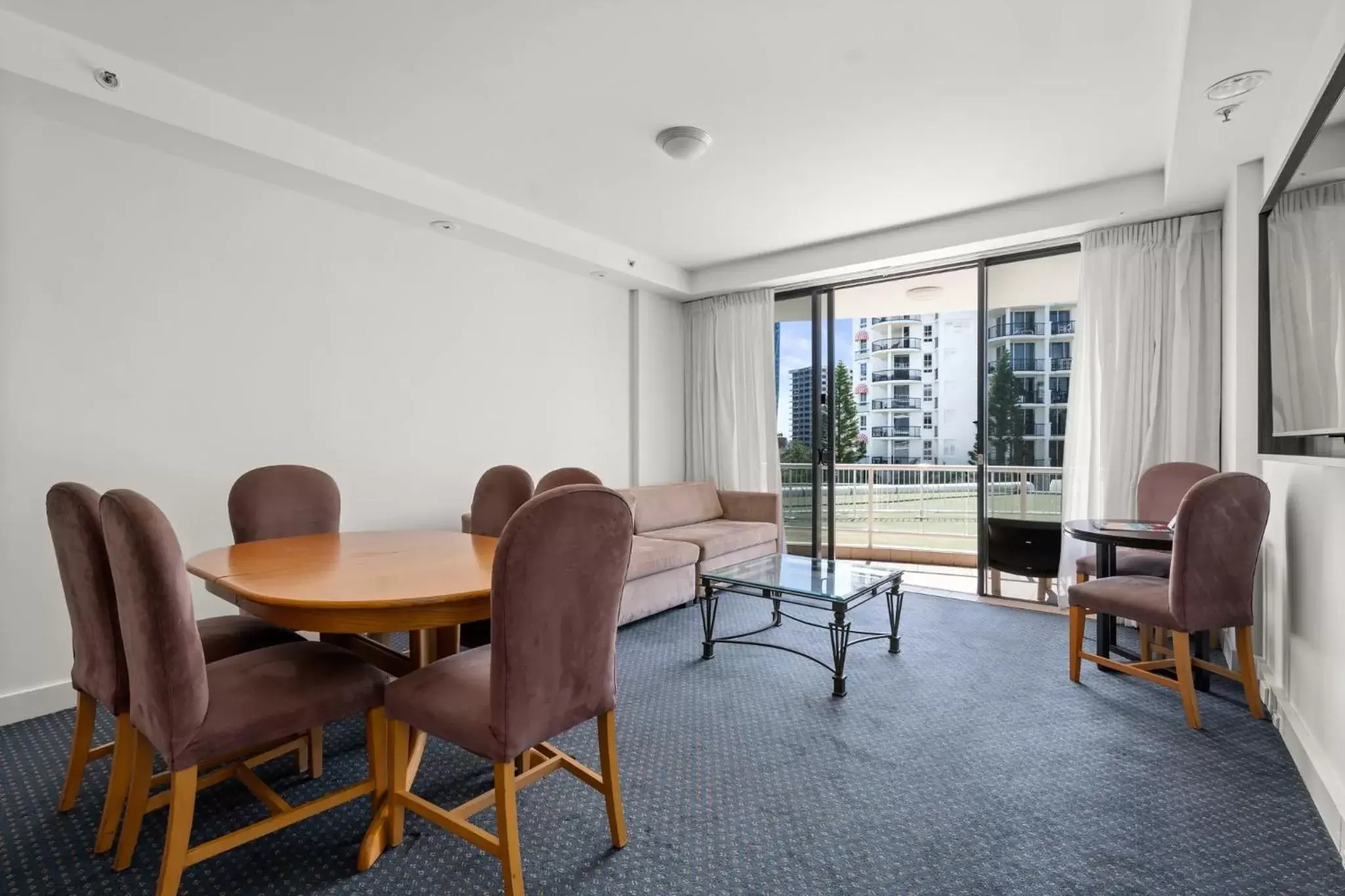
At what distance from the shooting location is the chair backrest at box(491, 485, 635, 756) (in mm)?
1461

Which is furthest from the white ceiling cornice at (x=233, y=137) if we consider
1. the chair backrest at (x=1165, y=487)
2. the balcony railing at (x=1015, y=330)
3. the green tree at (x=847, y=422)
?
the chair backrest at (x=1165, y=487)

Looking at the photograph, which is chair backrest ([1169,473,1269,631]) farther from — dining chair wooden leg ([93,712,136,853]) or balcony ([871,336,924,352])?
balcony ([871,336,924,352])

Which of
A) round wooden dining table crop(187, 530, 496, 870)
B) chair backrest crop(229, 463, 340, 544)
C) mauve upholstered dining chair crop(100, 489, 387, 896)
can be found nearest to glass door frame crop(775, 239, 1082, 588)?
round wooden dining table crop(187, 530, 496, 870)

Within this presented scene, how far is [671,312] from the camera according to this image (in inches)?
240

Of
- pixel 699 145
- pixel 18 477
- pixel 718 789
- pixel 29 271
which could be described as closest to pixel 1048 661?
pixel 718 789

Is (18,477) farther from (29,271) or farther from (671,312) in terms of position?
(671,312)

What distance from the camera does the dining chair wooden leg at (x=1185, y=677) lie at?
2.51 meters

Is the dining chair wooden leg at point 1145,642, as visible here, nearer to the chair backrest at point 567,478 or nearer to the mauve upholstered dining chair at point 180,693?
the chair backrest at point 567,478

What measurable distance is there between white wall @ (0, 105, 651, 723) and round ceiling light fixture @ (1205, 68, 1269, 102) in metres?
3.90

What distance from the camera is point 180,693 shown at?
4.78ft

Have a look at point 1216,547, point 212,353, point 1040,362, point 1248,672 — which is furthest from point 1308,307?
point 212,353

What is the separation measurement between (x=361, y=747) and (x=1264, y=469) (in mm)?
4094

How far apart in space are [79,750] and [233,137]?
2.49 metres

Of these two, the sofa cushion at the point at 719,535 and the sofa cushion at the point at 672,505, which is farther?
the sofa cushion at the point at 672,505
